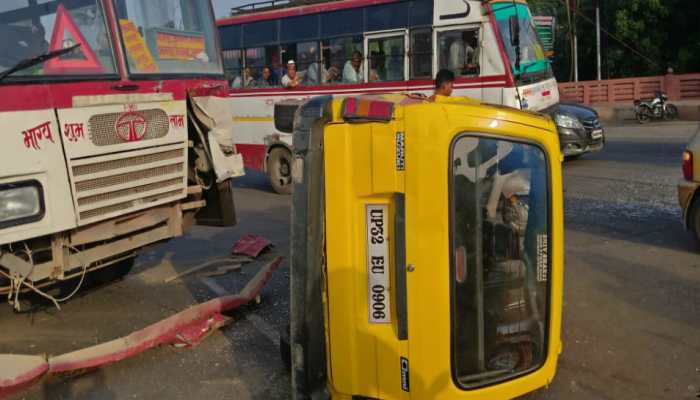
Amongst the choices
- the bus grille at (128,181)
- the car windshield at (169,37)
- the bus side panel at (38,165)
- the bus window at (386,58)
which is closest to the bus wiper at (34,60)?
the bus side panel at (38,165)

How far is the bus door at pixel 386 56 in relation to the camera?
1143cm

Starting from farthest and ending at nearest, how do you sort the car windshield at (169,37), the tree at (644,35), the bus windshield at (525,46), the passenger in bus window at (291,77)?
the tree at (644,35) → the passenger in bus window at (291,77) → the bus windshield at (525,46) → the car windshield at (169,37)

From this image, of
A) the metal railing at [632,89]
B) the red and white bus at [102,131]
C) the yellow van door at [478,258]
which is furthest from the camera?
the metal railing at [632,89]

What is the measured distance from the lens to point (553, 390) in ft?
13.6

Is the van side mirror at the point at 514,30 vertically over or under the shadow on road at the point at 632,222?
over

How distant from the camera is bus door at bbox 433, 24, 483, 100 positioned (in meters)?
10.8

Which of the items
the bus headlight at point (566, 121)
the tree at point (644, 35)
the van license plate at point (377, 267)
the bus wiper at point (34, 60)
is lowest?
the van license plate at point (377, 267)

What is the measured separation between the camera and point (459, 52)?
11.0m

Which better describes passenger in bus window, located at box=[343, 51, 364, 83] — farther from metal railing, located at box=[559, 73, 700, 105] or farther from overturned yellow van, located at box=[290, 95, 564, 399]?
metal railing, located at box=[559, 73, 700, 105]

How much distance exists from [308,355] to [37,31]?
3.03 meters

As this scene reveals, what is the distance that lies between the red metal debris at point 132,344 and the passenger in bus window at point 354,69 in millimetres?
6862

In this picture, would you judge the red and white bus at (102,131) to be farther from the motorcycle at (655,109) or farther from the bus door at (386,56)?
the motorcycle at (655,109)

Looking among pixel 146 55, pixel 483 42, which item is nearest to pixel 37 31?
pixel 146 55

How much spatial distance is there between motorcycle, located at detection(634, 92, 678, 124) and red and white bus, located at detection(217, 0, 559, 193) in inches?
398
